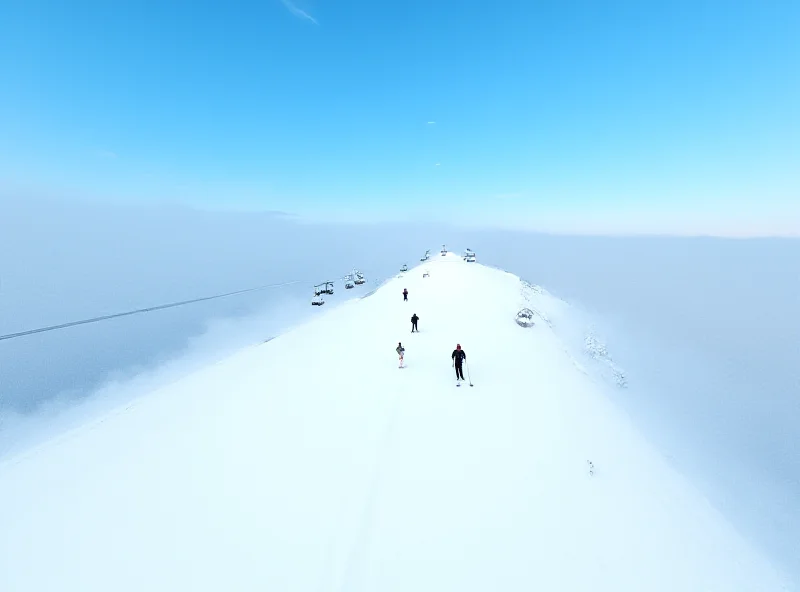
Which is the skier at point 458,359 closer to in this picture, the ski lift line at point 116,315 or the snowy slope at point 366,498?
the snowy slope at point 366,498

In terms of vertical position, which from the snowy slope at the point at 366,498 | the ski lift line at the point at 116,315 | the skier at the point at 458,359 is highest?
the skier at the point at 458,359

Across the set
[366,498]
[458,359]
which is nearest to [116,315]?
[458,359]

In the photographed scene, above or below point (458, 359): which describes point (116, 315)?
below

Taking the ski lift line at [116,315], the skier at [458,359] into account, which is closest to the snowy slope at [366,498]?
the skier at [458,359]

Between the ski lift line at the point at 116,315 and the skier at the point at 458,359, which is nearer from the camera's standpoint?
the skier at the point at 458,359

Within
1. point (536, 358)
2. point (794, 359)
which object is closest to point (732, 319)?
point (794, 359)

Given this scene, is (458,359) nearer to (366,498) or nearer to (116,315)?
(366,498)

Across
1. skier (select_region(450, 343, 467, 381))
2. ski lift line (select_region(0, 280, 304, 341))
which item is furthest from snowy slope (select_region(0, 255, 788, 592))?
ski lift line (select_region(0, 280, 304, 341))

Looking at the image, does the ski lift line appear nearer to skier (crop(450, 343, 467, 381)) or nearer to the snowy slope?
the snowy slope
